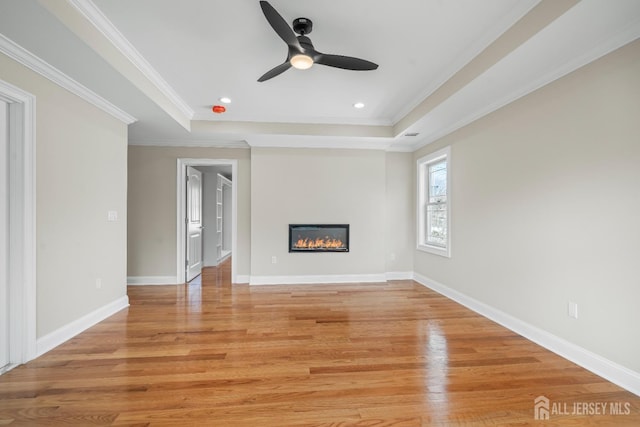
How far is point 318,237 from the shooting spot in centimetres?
474

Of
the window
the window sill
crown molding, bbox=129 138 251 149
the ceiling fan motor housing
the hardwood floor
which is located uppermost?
the ceiling fan motor housing

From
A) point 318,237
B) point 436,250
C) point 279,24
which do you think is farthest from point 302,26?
point 436,250

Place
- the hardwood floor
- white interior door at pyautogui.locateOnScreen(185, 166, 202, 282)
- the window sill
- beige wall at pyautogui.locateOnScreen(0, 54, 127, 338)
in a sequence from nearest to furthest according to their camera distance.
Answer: the hardwood floor
beige wall at pyautogui.locateOnScreen(0, 54, 127, 338)
the window sill
white interior door at pyautogui.locateOnScreen(185, 166, 202, 282)

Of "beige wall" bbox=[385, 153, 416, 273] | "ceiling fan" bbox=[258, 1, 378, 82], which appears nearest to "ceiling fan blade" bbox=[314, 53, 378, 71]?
"ceiling fan" bbox=[258, 1, 378, 82]

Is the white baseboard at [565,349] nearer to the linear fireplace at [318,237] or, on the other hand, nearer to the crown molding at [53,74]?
the linear fireplace at [318,237]

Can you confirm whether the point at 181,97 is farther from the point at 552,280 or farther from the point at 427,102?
the point at 552,280

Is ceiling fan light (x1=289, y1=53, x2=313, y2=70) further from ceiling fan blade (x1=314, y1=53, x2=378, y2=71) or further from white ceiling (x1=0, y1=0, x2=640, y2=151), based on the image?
white ceiling (x1=0, y1=0, x2=640, y2=151)

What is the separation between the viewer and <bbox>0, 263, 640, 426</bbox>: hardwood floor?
1.63 metres

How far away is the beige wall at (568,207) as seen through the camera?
1897mm

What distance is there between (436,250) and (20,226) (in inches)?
182

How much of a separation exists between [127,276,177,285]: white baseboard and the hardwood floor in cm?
137

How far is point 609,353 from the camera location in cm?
199

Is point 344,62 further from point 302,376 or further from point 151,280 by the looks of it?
point 151,280

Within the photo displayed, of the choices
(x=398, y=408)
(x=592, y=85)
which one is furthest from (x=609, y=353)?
(x=592, y=85)
